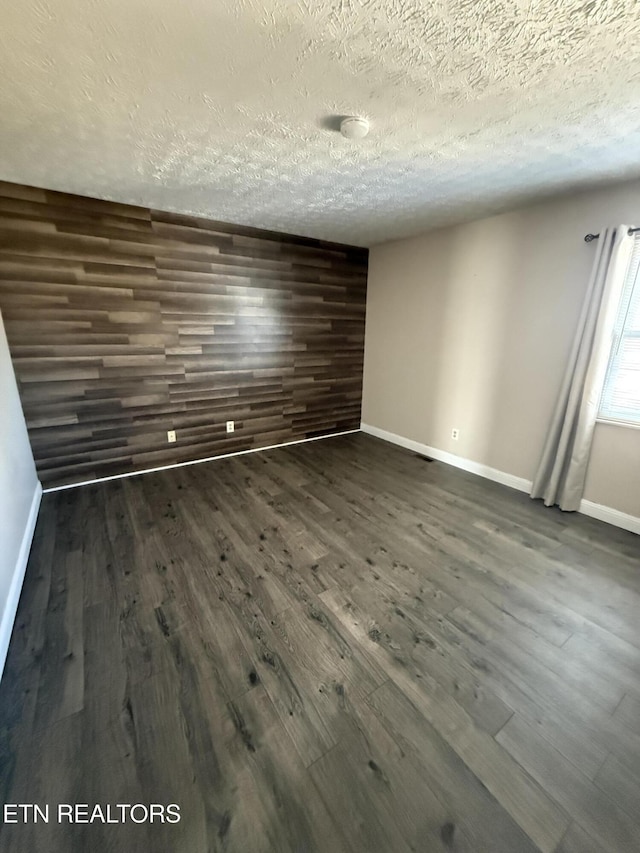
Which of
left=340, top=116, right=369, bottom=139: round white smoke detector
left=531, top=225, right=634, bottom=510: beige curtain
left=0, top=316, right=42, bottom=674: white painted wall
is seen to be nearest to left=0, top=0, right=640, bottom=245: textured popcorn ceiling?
left=340, top=116, right=369, bottom=139: round white smoke detector

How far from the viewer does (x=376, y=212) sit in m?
2.94

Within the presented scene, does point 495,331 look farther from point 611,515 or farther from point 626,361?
point 611,515

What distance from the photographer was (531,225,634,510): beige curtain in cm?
231

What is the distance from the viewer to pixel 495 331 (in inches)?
124

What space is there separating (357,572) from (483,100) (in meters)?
2.41

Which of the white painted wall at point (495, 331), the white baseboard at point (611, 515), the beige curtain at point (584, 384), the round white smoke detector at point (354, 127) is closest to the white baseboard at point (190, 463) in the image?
the white painted wall at point (495, 331)

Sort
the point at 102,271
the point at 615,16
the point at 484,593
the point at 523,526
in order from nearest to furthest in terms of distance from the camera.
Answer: the point at 615,16, the point at 484,593, the point at 523,526, the point at 102,271

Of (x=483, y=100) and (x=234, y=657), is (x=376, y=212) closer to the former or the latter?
(x=483, y=100)

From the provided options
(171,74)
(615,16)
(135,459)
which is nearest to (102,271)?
(135,459)

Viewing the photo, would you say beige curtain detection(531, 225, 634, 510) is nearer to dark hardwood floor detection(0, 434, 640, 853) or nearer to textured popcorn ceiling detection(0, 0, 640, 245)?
dark hardwood floor detection(0, 434, 640, 853)

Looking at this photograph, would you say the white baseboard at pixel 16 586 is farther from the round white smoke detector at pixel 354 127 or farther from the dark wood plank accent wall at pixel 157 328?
the round white smoke detector at pixel 354 127

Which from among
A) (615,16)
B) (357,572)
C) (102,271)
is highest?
(615,16)

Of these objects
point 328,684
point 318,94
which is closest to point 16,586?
point 328,684

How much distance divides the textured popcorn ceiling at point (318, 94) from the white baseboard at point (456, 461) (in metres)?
2.32
